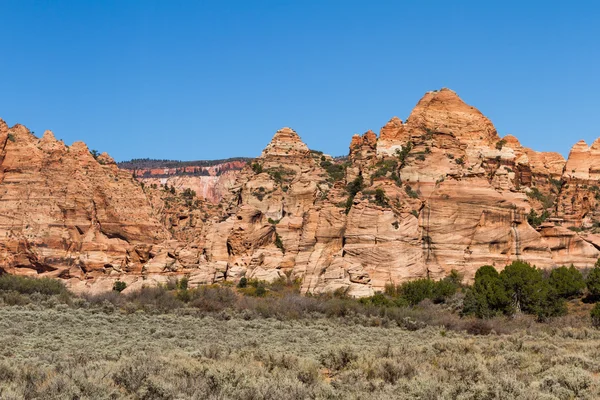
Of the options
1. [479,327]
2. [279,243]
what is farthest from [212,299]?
[479,327]

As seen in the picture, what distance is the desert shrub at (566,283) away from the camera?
5069 centimetres

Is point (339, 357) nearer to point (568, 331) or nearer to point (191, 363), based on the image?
A: point (191, 363)

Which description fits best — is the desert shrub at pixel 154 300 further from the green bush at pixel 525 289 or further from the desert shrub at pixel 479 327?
the green bush at pixel 525 289

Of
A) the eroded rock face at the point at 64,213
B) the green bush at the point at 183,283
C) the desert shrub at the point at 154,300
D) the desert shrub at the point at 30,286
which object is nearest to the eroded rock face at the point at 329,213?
the eroded rock face at the point at 64,213

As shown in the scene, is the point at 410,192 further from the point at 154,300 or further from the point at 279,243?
the point at 154,300

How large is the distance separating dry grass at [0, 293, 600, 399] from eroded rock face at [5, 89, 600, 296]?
19.5 m

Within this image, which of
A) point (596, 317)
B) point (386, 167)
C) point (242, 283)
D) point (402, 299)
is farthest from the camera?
point (386, 167)

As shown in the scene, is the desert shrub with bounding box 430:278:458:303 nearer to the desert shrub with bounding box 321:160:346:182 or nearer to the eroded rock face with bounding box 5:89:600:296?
the eroded rock face with bounding box 5:89:600:296

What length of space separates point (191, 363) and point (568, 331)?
2104 centimetres

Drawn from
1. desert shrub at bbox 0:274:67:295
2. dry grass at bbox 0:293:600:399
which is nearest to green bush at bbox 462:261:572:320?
dry grass at bbox 0:293:600:399

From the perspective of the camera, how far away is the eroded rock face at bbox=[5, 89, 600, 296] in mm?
57562

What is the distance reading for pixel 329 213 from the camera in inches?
2416

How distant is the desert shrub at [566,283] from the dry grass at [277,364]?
1408 cm

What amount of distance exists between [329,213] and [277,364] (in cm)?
3849
